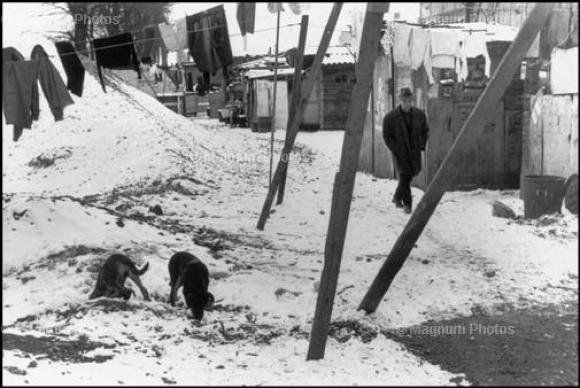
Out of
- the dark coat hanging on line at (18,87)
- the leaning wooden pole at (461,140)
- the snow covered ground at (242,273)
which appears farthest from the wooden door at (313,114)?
the leaning wooden pole at (461,140)

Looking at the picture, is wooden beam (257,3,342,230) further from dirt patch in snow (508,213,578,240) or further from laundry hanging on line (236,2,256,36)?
dirt patch in snow (508,213,578,240)

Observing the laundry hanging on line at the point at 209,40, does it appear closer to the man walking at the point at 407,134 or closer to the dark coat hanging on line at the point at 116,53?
the dark coat hanging on line at the point at 116,53

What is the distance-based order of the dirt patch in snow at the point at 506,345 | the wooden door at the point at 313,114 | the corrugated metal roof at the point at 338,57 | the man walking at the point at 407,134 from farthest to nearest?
1. the wooden door at the point at 313,114
2. the corrugated metal roof at the point at 338,57
3. the man walking at the point at 407,134
4. the dirt patch in snow at the point at 506,345

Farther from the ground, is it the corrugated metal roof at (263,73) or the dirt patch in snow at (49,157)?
the corrugated metal roof at (263,73)

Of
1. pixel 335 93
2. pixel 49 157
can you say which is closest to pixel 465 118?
pixel 49 157

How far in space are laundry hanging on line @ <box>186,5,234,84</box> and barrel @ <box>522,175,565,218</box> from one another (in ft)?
15.4

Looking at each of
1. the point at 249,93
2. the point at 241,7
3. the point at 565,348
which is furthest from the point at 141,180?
the point at 249,93

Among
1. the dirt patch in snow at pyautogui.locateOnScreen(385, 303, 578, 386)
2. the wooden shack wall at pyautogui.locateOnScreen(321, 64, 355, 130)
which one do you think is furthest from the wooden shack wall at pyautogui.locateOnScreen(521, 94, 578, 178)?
the wooden shack wall at pyautogui.locateOnScreen(321, 64, 355, 130)

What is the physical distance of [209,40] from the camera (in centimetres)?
899

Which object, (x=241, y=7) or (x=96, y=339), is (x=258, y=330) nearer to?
(x=96, y=339)

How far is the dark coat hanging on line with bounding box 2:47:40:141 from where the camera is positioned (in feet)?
26.2

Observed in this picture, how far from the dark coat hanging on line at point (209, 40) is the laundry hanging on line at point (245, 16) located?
23 cm

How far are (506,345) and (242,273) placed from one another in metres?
2.85

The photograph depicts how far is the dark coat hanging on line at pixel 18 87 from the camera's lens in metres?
8.00
